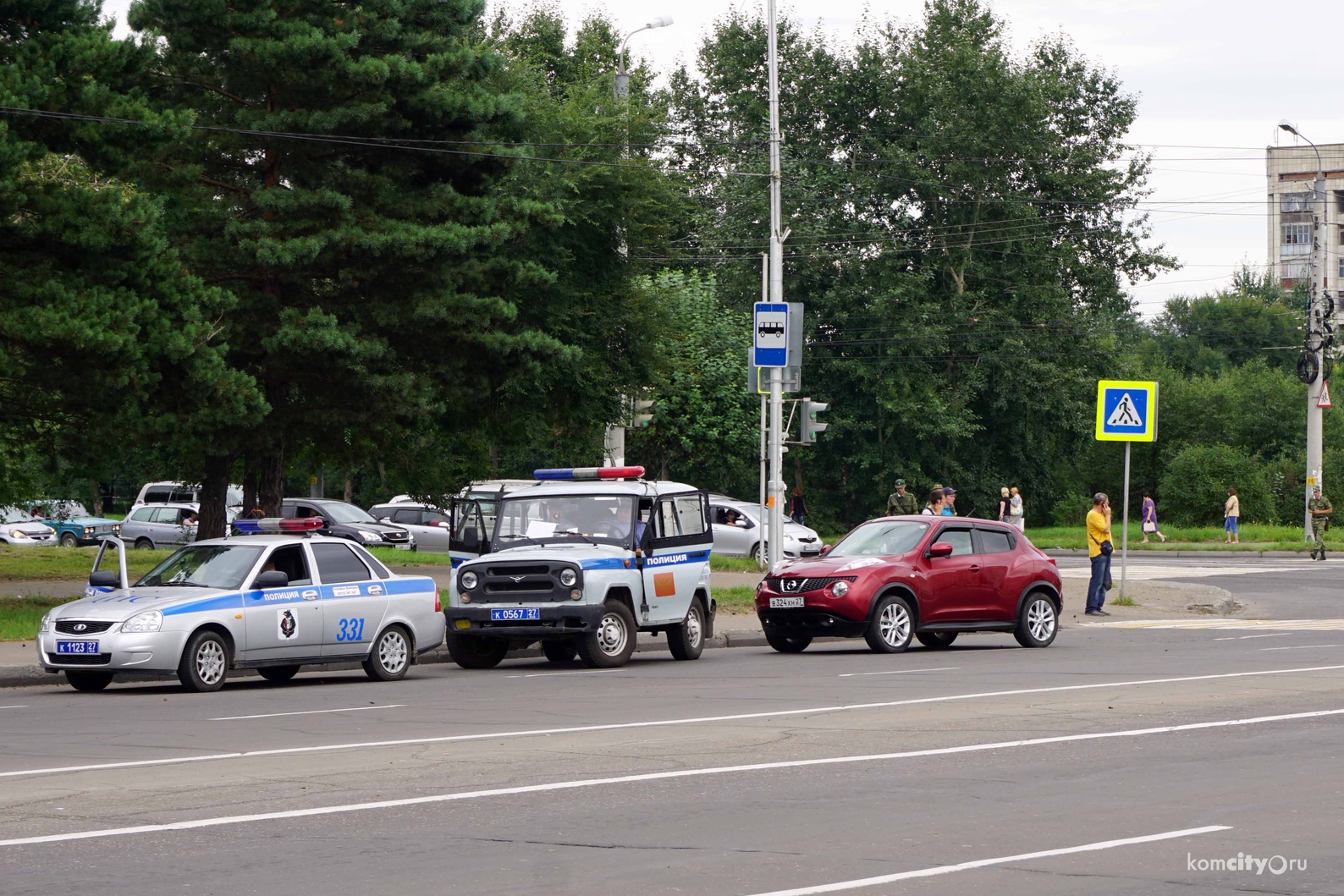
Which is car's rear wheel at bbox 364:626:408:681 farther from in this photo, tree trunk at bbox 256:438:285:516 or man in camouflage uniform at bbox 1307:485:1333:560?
man in camouflage uniform at bbox 1307:485:1333:560

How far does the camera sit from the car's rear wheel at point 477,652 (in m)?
18.3

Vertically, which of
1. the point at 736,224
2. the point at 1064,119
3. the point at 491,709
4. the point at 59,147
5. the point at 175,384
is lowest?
the point at 491,709

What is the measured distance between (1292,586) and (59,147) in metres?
24.5

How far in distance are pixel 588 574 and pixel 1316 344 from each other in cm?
3678

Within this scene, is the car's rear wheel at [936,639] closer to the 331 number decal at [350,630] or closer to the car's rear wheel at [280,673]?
the 331 number decal at [350,630]

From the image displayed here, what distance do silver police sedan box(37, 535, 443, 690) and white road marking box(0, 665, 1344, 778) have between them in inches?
191

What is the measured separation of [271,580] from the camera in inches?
627

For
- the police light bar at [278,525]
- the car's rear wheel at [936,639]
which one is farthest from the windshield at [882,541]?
the police light bar at [278,525]

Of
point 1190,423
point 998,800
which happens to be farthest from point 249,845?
point 1190,423

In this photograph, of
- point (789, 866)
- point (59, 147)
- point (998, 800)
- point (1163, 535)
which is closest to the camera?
point (789, 866)

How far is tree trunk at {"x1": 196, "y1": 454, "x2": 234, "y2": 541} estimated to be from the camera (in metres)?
28.4

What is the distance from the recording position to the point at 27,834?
7582mm

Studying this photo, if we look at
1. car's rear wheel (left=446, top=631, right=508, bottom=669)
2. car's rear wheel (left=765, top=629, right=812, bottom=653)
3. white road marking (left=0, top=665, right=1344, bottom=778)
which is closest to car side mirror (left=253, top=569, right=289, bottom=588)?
car's rear wheel (left=446, top=631, right=508, bottom=669)

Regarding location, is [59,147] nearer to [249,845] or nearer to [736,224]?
[249,845]
